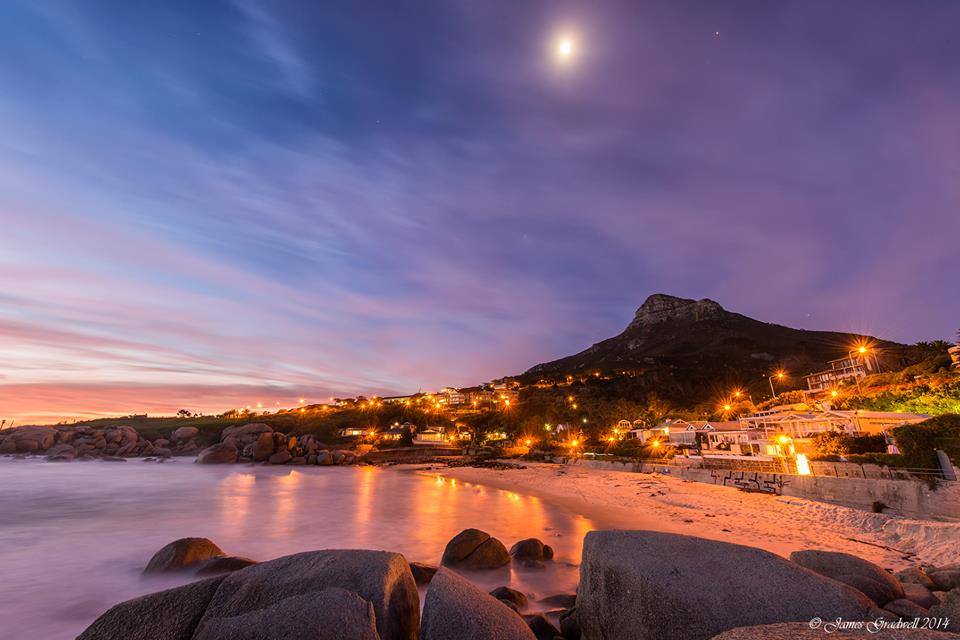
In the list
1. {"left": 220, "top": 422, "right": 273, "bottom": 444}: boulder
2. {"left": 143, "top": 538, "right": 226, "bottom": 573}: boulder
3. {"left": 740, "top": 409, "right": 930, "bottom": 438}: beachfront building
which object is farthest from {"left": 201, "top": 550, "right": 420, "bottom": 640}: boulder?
{"left": 220, "top": 422, "right": 273, "bottom": 444}: boulder

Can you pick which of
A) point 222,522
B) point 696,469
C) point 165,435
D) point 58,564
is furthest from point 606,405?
point 165,435

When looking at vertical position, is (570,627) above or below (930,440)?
below

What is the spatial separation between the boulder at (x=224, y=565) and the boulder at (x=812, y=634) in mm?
11632

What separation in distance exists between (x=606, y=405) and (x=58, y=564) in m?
84.7

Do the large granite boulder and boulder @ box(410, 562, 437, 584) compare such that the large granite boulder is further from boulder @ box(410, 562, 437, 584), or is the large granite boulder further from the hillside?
the hillside

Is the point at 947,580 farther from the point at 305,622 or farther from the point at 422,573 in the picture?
the point at 305,622

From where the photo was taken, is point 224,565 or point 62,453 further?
point 62,453

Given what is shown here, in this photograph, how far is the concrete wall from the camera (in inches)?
655

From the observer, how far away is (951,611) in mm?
5000

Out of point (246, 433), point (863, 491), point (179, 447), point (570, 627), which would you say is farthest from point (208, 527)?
point (179, 447)

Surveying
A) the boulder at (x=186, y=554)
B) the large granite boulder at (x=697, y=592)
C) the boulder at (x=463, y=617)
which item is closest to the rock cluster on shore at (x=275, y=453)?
the boulder at (x=186, y=554)

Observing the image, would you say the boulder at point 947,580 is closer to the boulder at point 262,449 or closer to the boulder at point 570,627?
the boulder at point 570,627

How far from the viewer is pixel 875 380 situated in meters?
53.3

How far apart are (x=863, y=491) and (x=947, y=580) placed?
605 inches
